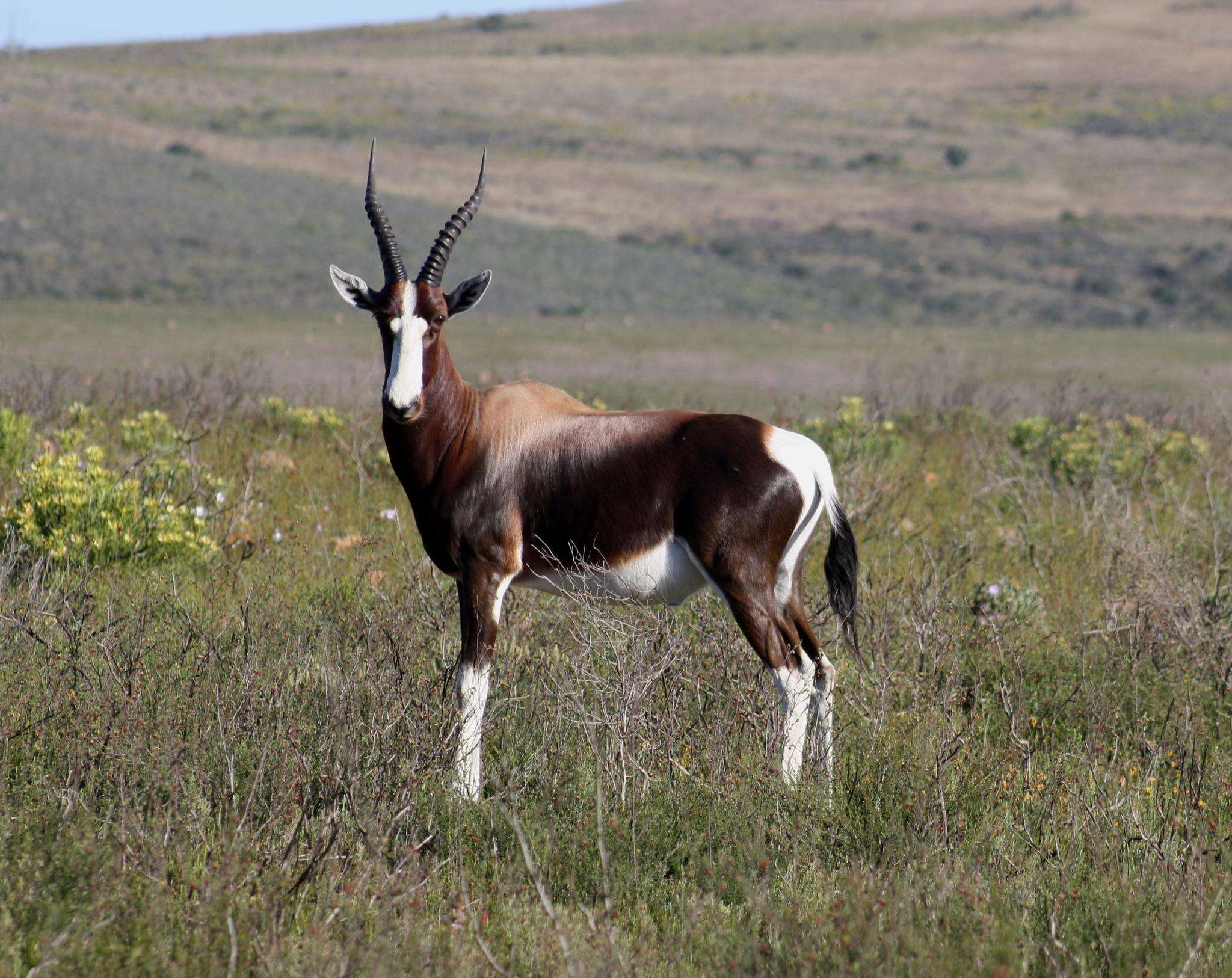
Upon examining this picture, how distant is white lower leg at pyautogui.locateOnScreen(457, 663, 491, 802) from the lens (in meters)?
4.57

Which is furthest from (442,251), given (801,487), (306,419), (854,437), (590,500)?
(306,419)

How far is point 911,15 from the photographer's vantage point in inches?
3999

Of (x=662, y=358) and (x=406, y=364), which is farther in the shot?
(x=662, y=358)

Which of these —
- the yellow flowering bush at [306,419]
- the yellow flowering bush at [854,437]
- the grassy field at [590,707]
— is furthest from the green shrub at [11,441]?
the yellow flowering bush at [854,437]

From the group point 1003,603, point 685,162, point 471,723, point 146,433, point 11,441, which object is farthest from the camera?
point 685,162

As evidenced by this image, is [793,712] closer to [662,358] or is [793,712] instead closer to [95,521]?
[95,521]

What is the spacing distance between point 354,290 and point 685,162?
53687 millimetres

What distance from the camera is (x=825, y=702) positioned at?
16.6 feet

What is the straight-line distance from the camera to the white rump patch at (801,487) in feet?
16.1

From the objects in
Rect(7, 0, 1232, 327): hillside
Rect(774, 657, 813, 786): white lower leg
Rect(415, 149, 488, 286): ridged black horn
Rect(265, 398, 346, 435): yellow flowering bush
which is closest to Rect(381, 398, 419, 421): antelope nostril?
Rect(415, 149, 488, 286): ridged black horn

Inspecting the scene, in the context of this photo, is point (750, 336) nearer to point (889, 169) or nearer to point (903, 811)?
point (903, 811)

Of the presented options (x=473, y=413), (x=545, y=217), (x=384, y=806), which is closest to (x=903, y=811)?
(x=384, y=806)

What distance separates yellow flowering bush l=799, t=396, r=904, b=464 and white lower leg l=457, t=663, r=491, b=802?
14.7 feet

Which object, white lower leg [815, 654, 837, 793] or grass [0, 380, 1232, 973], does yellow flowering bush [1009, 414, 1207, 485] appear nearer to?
grass [0, 380, 1232, 973]
